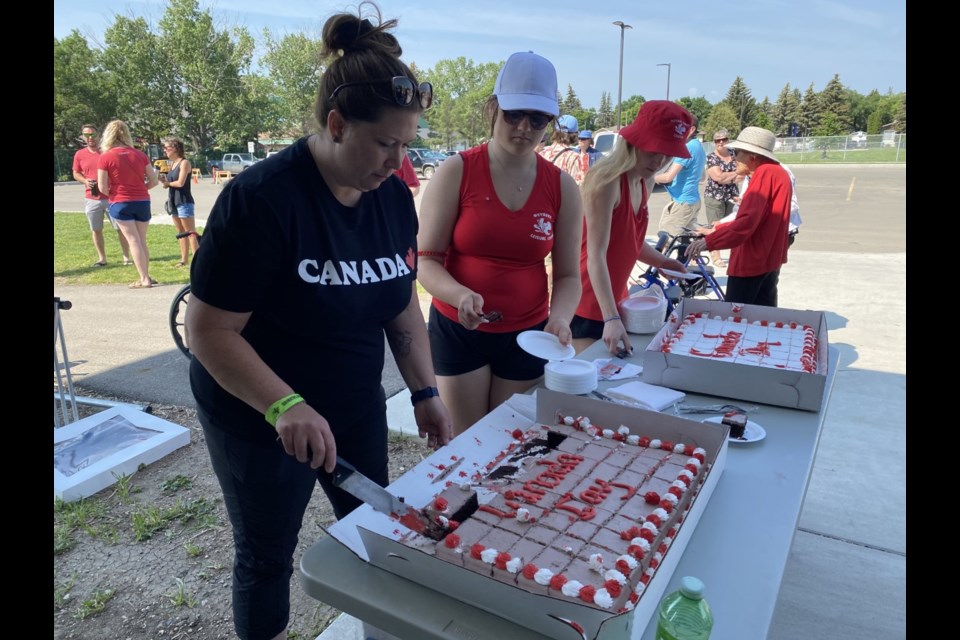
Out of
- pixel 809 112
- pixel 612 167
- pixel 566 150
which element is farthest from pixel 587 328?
pixel 809 112

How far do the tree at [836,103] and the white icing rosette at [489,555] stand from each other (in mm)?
59232

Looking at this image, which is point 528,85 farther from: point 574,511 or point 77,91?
point 77,91

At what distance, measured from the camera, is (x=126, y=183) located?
6.71 meters

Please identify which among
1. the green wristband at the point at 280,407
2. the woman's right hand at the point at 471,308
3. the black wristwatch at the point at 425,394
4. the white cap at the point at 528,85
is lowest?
the black wristwatch at the point at 425,394

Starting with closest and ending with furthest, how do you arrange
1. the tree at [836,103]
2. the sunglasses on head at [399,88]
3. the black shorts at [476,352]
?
the sunglasses on head at [399,88], the black shorts at [476,352], the tree at [836,103]

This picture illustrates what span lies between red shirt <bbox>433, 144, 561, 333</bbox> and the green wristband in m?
0.96

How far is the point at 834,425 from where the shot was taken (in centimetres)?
367

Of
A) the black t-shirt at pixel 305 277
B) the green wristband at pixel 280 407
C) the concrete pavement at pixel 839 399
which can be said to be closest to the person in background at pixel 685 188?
the concrete pavement at pixel 839 399

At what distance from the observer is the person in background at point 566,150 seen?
6.93 metres

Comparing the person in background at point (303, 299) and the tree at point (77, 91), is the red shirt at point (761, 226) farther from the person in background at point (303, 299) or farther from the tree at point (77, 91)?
the tree at point (77, 91)

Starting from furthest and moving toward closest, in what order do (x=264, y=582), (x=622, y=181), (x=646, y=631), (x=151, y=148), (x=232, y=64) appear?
(x=232, y=64)
(x=151, y=148)
(x=622, y=181)
(x=264, y=582)
(x=646, y=631)

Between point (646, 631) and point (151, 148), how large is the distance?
139 ft

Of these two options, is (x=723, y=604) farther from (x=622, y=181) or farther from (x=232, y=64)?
(x=232, y=64)
